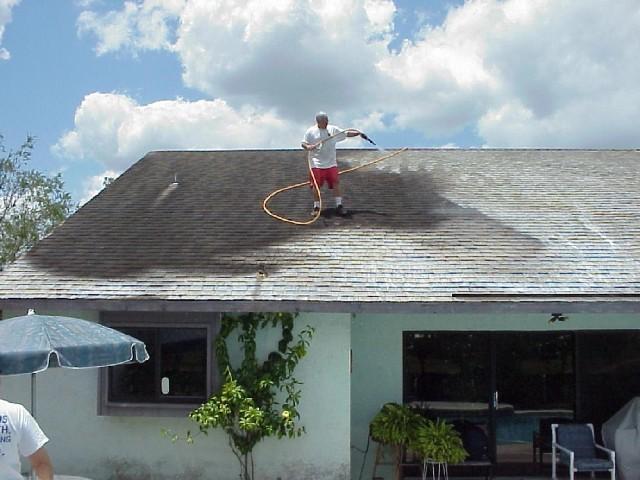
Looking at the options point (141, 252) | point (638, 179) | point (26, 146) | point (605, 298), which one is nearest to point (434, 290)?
point (605, 298)

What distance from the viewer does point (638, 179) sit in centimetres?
1259

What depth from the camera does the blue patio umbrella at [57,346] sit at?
18.7 feet

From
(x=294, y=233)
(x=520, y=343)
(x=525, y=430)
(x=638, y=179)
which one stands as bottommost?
(x=525, y=430)

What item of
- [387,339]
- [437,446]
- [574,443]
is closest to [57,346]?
[437,446]

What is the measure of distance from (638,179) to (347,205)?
5440 mm

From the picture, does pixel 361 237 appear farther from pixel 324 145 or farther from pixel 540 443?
pixel 540 443

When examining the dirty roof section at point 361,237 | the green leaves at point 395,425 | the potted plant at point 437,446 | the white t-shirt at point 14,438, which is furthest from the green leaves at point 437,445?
the white t-shirt at point 14,438

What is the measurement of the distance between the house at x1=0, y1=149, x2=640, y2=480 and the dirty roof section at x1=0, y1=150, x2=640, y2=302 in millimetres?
36

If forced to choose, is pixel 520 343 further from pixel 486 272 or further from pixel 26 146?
pixel 26 146

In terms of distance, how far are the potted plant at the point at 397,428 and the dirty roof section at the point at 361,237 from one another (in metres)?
1.68

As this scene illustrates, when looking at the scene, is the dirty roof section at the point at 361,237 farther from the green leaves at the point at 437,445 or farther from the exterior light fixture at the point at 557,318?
the green leaves at the point at 437,445

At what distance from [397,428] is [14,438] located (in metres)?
5.42

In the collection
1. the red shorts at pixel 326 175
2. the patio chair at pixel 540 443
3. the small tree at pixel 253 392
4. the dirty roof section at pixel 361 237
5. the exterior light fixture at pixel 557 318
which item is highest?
the red shorts at pixel 326 175

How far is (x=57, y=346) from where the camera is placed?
233 inches
